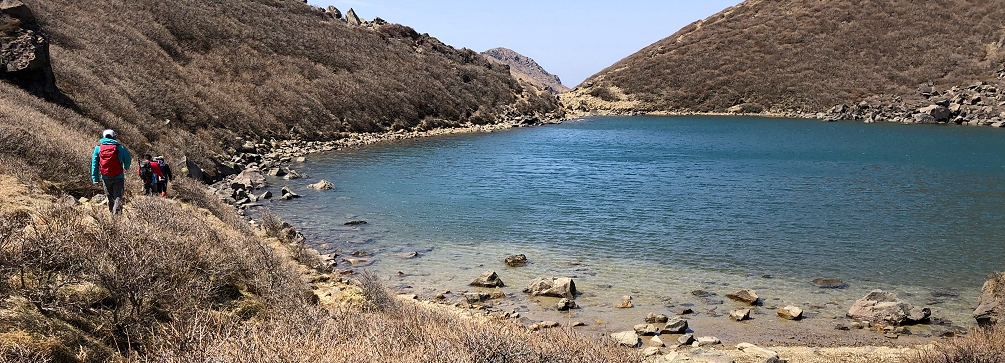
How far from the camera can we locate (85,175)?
14.0 m

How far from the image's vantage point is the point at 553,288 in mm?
13359

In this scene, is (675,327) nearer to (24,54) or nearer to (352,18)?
(24,54)

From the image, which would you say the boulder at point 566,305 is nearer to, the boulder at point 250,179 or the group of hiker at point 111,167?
the group of hiker at point 111,167

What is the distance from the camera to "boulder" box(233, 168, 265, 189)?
26.3 m

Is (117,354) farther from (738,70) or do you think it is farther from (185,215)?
(738,70)

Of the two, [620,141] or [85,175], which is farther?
[620,141]

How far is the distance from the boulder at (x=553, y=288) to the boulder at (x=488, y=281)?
0.71 meters

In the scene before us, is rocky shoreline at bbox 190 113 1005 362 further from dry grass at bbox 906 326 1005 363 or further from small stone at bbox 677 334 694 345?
dry grass at bbox 906 326 1005 363

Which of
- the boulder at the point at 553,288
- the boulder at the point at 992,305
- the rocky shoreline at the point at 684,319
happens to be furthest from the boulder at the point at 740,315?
the boulder at the point at 992,305

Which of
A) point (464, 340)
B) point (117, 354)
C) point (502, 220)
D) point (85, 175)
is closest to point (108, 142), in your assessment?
point (85, 175)

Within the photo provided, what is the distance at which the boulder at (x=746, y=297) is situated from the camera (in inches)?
511

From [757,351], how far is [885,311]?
370cm

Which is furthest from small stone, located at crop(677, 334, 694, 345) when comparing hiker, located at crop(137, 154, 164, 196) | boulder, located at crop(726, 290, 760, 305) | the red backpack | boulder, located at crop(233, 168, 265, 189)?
boulder, located at crop(233, 168, 265, 189)

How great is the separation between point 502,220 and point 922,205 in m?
16.1
